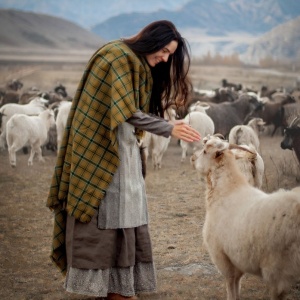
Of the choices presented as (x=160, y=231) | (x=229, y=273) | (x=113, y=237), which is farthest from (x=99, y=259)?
(x=160, y=231)

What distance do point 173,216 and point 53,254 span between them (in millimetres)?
2834

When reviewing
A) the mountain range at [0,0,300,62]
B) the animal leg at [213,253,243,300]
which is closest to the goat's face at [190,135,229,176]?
the animal leg at [213,253,243,300]

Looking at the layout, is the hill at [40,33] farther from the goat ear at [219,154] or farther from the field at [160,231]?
the goat ear at [219,154]

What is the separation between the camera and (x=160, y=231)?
5730mm

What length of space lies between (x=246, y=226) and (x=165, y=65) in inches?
42.7

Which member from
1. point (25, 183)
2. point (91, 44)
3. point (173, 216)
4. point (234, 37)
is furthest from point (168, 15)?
point (173, 216)

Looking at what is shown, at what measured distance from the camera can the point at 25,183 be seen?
8.68 meters

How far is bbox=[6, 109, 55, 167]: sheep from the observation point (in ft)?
33.6

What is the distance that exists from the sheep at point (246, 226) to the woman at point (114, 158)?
0.36 meters

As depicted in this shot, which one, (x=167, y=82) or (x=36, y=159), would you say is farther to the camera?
(x=36, y=159)

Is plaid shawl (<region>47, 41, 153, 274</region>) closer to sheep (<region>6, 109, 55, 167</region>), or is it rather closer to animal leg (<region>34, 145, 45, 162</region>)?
sheep (<region>6, 109, 55, 167</region>)

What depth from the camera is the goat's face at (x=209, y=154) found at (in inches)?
140

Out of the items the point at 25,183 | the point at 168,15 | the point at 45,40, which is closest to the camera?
the point at 25,183

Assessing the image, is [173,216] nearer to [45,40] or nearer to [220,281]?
[220,281]
